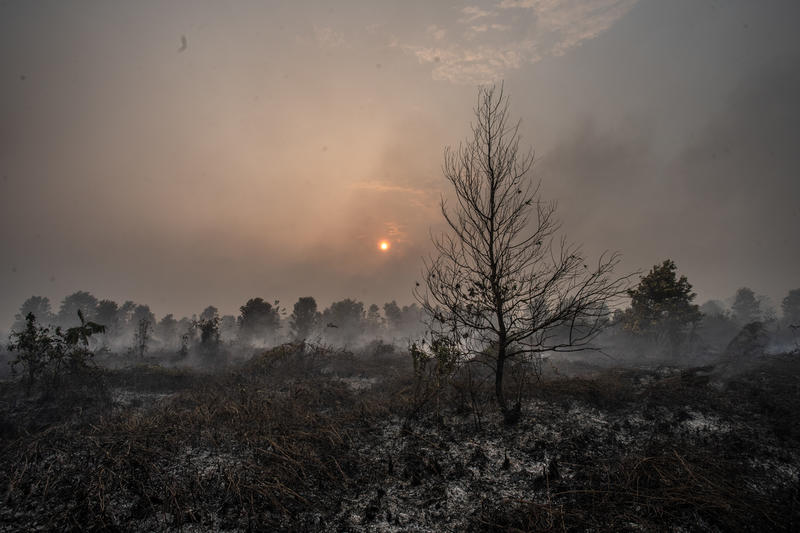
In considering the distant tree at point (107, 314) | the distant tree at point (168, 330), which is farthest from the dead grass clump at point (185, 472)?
the distant tree at point (168, 330)

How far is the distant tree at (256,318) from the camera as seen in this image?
34.9m

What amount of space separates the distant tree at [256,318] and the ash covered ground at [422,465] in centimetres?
2677

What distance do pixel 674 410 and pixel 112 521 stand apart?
37.1 ft

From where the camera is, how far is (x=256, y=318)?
1438 inches

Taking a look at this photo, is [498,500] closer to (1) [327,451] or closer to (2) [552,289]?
(1) [327,451]

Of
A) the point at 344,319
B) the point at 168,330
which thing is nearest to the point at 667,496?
the point at 344,319

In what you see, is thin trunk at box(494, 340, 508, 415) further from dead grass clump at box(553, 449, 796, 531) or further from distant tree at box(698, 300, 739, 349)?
distant tree at box(698, 300, 739, 349)

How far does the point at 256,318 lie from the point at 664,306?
43216mm

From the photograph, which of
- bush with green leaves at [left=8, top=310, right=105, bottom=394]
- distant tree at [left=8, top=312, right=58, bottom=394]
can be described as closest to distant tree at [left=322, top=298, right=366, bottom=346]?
bush with green leaves at [left=8, top=310, right=105, bottom=394]

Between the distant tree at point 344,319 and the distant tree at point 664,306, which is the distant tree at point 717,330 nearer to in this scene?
the distant tree at point 664,306

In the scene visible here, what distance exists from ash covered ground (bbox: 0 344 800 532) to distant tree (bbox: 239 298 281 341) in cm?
2677

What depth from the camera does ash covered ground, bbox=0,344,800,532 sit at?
3.78 m

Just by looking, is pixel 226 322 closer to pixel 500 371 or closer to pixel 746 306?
pixel 500 371

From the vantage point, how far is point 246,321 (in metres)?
35.9
